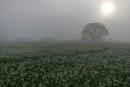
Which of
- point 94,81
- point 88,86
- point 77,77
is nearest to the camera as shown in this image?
point 88,86

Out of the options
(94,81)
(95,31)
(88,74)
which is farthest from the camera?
(95,31)

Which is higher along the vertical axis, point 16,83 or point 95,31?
point 95,31

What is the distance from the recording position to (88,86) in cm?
1747

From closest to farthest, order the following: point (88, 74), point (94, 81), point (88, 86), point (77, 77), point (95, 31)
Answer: point (88, 86)
point (94, 81)
point (77, 77)
point (88, 74)
point (95, 31)

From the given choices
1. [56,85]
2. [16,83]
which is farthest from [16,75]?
[56,85]

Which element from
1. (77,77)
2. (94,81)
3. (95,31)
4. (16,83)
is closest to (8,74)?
(16,83)

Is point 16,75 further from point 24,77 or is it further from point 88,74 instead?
point 88,74

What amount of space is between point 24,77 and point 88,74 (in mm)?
6340

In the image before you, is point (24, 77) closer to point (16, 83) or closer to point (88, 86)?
point (16, 83)

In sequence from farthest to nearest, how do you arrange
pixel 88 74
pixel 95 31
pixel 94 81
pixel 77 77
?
pixel 95 31 < pixel 88 74 < pixel 77 77 < pixel 94 81

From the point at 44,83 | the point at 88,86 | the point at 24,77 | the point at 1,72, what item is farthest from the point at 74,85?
the point at 1,72

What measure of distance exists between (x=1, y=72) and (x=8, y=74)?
4.53ft

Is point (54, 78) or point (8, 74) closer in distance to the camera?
point (54, 78)

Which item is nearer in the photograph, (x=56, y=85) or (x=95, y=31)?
(x=56, y=85)
